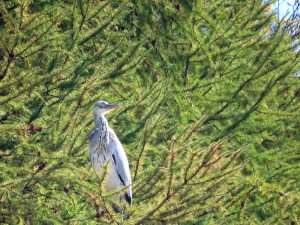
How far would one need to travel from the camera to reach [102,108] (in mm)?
5523

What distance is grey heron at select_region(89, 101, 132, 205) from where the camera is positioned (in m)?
5.27

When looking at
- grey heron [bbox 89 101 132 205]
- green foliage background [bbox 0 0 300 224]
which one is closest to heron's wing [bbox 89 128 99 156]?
grey heron [bbox 89 101 132 205]

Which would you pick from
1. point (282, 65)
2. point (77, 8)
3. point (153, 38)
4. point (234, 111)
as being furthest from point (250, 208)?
point (77, 8)

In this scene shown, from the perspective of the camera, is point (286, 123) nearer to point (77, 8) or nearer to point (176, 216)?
point (77, 8)

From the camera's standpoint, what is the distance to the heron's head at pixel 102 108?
5406 mm

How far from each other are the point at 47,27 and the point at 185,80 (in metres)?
1.91

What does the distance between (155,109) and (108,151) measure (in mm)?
539

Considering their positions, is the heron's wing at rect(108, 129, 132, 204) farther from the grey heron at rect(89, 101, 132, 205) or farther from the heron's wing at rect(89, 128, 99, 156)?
the heron's wing at rect(89, 128, 99, 156)

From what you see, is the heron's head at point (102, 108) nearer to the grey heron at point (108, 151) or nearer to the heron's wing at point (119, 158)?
the grey heron at point (108, 151)

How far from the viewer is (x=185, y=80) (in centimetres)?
635

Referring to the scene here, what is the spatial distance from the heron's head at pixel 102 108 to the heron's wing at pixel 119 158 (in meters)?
0.15

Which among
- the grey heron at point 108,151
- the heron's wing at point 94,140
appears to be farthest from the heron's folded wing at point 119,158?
the heron's wing at point 94,140

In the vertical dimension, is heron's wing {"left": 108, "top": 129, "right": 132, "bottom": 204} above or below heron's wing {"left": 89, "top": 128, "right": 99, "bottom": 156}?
below

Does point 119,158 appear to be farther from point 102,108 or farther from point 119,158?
point 102,108
